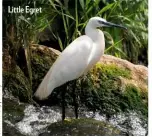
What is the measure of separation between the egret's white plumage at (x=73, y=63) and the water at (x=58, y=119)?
0.51ft

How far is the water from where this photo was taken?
3.76 meters

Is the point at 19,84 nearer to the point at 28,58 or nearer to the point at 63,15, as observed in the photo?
the point at 28,58

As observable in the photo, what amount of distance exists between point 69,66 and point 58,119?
369 millimetres

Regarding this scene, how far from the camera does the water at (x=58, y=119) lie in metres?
3.76

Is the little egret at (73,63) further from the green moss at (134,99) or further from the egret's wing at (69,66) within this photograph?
the green moss at (134,99)

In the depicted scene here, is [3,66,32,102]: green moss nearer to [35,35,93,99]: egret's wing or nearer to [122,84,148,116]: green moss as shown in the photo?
[35,35,93,99]: egret's wing

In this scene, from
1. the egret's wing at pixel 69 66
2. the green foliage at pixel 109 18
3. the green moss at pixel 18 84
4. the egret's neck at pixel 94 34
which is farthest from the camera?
the green foliage at pixel 109 18

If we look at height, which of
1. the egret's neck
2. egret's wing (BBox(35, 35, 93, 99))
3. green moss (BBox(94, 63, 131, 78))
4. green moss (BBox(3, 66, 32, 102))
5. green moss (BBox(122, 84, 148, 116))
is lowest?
green moss (BBox(122, 84, 148, 116))

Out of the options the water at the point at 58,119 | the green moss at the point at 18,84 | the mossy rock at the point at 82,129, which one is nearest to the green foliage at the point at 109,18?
the green moss at the point at 18,84

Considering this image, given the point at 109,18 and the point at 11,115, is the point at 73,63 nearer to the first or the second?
the point at 11,115

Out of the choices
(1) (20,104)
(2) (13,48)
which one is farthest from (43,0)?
(1) (20,104)

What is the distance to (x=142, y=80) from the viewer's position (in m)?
4.09

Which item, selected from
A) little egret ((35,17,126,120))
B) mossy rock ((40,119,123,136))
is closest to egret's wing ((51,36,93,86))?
little egret ((35,17,126,120))

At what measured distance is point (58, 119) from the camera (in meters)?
3.88
